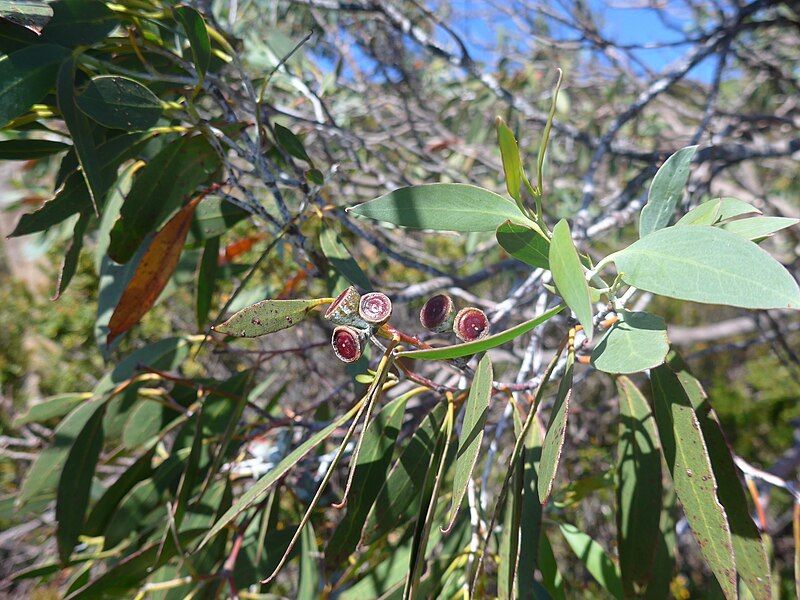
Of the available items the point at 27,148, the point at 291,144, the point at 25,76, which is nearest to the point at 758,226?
the point at 291,144

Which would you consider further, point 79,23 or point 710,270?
point 79,23

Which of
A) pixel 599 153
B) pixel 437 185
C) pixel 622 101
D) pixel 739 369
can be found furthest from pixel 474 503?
pixel 739 369

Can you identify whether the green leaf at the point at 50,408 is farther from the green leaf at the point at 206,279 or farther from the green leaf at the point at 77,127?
the green leaf at the point at 77,127

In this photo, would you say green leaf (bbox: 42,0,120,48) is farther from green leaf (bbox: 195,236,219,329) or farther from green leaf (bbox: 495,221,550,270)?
green leaf (bbox: 495,221,550,270)

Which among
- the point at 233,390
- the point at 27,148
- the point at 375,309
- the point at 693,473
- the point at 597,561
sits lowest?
the point at 597,561

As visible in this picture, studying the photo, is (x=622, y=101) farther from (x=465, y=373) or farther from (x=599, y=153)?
(x=465, y=373)

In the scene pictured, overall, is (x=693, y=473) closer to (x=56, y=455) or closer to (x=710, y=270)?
(x=710, y=270)

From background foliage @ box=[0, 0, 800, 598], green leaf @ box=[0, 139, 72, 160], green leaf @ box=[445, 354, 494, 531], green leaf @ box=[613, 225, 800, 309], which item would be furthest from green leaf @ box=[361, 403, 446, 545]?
green leaf @ box=[0, 139, 72, 160]

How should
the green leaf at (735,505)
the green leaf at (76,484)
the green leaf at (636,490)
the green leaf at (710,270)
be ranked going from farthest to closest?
the green leaf at (76,484) < the green leaf at (636,490) < the green leaf at (735,505) < the green leaf at (710,270)

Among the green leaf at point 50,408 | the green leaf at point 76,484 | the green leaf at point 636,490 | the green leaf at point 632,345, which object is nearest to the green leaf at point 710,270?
the green leaf at point 632,345
